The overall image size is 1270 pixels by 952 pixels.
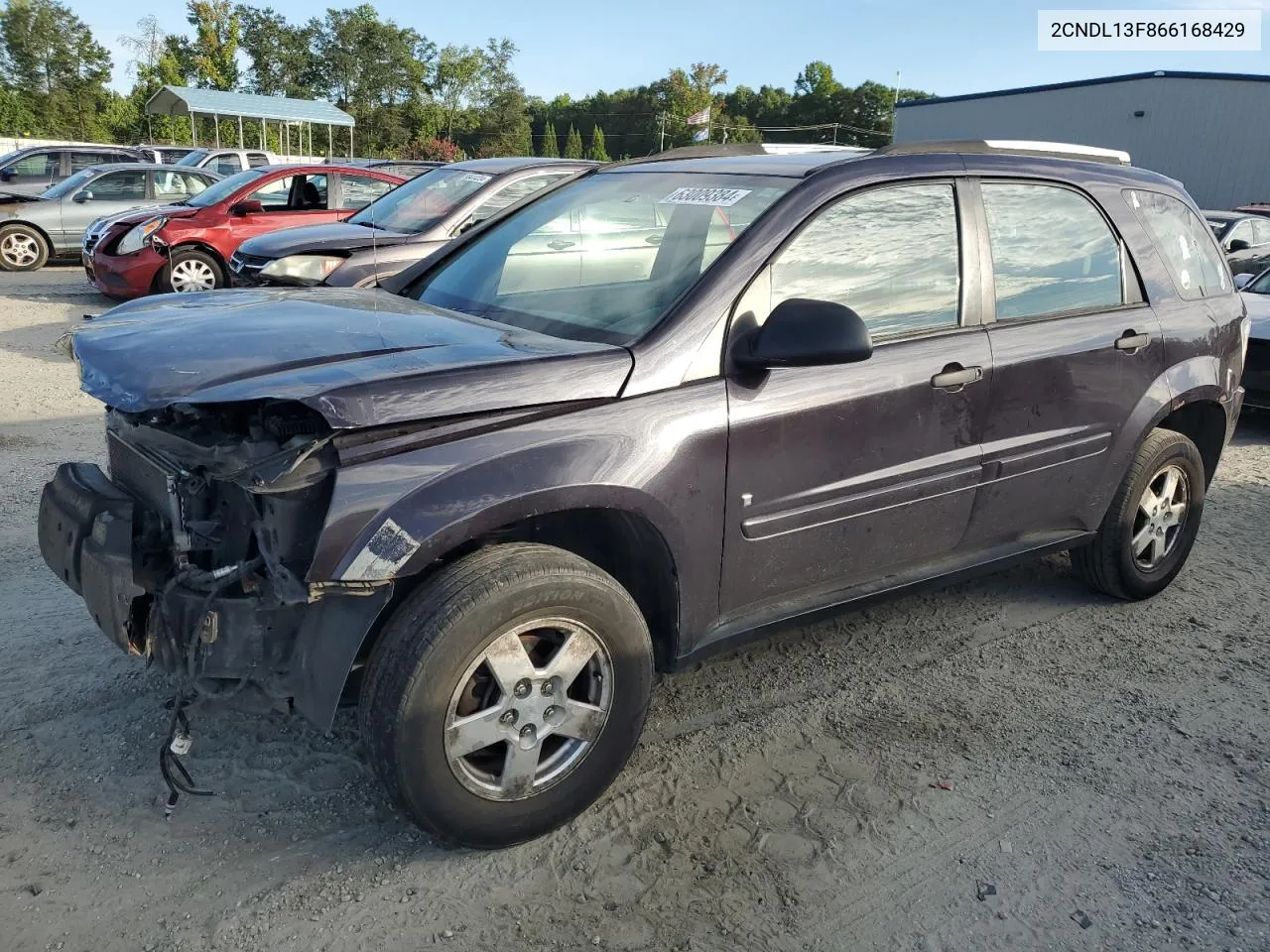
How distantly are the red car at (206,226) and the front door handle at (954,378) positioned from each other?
9.42m

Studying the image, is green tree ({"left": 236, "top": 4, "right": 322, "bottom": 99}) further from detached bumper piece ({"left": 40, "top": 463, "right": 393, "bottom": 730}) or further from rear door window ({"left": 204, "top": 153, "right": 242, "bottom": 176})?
detached bumper piece ({"left": 40, "top": 463, "right": 393, "bottom": 730})

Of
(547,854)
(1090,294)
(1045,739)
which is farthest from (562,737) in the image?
(1090,294)

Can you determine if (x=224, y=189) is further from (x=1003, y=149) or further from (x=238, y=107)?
(x=238, y=107)

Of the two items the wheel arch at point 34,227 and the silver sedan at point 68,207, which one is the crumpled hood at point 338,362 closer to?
the silver sedan at point 68,207

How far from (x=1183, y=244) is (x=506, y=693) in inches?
139

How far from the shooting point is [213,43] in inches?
1914

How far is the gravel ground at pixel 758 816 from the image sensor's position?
250 cm

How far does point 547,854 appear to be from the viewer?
2756 millimetres

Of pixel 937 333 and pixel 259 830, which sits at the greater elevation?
pixel 937 333

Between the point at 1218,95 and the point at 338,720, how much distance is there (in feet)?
110

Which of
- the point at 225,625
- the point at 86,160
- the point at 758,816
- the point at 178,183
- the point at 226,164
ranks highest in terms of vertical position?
the point at 226,164

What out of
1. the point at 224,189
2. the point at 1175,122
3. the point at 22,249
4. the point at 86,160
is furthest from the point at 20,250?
the point at 1175,122

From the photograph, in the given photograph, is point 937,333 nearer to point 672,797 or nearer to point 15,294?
point 672,797

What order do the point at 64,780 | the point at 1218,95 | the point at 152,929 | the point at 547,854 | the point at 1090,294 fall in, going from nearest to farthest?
the point at 152,929
the point at 547,854
the point at 64,780
the point at 1090,294
the point at 1218,95
